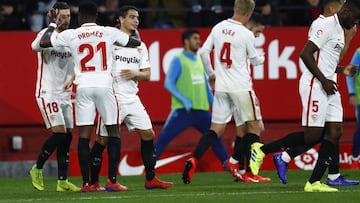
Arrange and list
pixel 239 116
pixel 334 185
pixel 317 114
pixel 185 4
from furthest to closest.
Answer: pixel 185 4, pixel 239 116, pixel 334 185, pixel 317 114

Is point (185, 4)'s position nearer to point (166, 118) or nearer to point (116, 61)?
point (166, 118)

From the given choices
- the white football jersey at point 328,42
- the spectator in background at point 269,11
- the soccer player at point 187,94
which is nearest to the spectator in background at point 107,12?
the soccer player at point 187,94

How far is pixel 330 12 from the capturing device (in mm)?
15055

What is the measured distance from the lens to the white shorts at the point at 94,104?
14859mm

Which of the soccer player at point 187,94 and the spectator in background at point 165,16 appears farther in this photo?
the spectator in background at point 165,16

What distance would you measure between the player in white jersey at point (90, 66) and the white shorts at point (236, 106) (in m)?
2.32

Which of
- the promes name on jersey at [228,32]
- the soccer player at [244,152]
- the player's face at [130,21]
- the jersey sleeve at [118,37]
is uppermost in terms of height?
the player's face at [130,21]

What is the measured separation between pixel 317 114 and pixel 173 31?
727 cm

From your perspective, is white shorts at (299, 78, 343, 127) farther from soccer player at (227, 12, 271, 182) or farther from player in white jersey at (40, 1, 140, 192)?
soccer player at (227, 12, 271, 182)

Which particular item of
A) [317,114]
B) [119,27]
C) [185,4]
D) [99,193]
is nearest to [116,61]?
[119,27]

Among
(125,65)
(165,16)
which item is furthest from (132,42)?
(165,16)

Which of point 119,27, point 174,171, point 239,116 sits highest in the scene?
point 119,27

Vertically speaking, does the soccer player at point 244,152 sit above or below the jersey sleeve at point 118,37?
below

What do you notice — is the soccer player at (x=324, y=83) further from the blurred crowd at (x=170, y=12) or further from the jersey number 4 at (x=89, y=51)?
the blurred crowd at (x=170, y=12)
